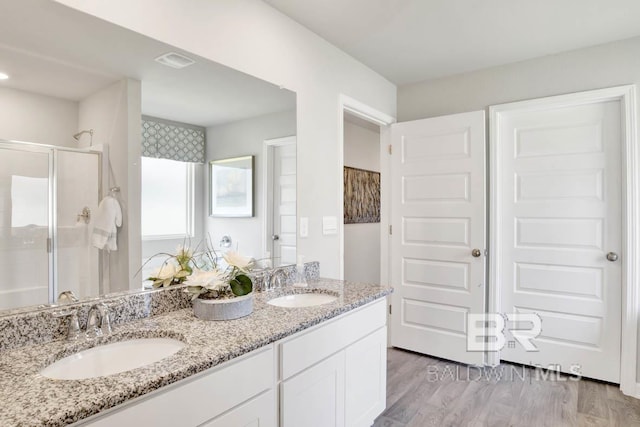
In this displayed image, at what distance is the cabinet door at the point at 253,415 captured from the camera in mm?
1136

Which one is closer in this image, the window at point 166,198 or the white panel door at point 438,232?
the window at point 166,198

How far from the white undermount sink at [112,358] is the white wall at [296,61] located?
113cm

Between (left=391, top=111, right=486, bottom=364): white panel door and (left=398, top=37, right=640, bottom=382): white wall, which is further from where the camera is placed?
(left=391, top=111, right=486, bottom=364): white panel door

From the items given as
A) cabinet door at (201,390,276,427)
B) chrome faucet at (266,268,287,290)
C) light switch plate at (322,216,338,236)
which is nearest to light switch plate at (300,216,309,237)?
light switch plate at (322,216,338,236)

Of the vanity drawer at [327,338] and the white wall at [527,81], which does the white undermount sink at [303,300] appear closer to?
the vanity drawer at [327,338]

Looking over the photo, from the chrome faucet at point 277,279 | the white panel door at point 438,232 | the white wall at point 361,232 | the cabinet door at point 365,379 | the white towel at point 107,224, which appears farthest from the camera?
the white wall at point 361,232

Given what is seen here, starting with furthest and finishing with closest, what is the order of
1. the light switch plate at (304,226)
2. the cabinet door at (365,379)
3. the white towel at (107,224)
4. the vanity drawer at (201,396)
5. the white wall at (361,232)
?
the white wall at (361,232), the light switch plate at (304,226), the cabinet door at (365,379), the white towel at (107,224), the vanity drawer at (201,396)

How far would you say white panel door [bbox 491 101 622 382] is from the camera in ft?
8.44

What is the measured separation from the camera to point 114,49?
1411mm

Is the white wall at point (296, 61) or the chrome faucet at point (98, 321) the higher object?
the white wall at point (296, 61)

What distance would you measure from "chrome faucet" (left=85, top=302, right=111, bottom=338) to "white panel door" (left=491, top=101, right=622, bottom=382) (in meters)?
2.71

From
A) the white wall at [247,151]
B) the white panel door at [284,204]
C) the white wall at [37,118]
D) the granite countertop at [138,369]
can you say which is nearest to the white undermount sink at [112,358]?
the granite countertop at [138,369]

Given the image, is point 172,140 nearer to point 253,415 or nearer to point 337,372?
point 253,415

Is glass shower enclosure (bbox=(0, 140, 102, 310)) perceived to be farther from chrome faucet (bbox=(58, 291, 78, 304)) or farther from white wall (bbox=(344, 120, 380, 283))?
white wall (bbox=(344, 120, 380, 283))
